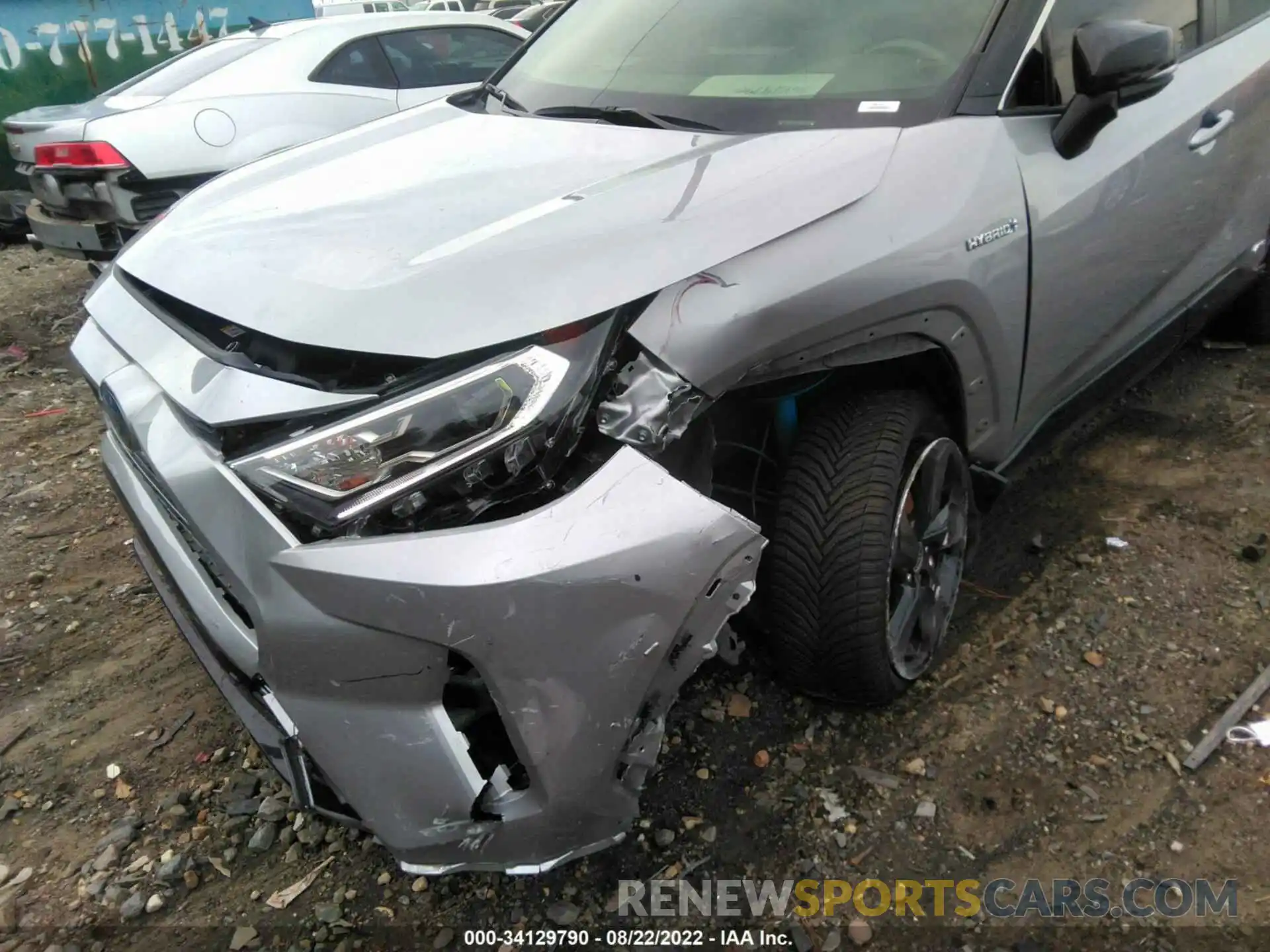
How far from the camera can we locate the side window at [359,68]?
5402mm

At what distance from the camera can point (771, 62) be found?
2.20 metres

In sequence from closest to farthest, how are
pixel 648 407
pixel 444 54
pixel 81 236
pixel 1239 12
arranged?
pixel 648 407
pixel 1239 12
pixel 81 236
pixel 444 54

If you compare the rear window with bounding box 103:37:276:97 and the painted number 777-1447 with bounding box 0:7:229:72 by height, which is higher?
the painted number 777-1447 with bounding box 0:7:229:72

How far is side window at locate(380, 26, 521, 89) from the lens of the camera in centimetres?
562

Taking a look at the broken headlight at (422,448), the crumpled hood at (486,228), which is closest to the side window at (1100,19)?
the crumpled hood at (486,228)

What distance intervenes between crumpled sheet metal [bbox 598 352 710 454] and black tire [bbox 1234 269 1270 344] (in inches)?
131

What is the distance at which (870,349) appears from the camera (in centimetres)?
180

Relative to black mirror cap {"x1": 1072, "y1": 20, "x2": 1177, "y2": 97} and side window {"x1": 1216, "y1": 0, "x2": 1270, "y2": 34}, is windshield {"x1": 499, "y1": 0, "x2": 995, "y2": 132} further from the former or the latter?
Result: side window {"x1": 1216, "y1": 0, "x2": 1270, "y2": 34}

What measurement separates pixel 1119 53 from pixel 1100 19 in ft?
1.64

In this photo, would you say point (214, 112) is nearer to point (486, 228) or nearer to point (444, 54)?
point (444, 54)

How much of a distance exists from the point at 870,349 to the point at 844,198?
12.0 inches

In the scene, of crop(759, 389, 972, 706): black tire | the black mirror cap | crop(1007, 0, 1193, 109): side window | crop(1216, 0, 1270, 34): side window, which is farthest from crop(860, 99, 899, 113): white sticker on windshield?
crop(1216, 0, 1270, 34): side window

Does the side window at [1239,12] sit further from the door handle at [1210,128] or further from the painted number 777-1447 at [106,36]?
the painted number 777-1447 at [106,36]
